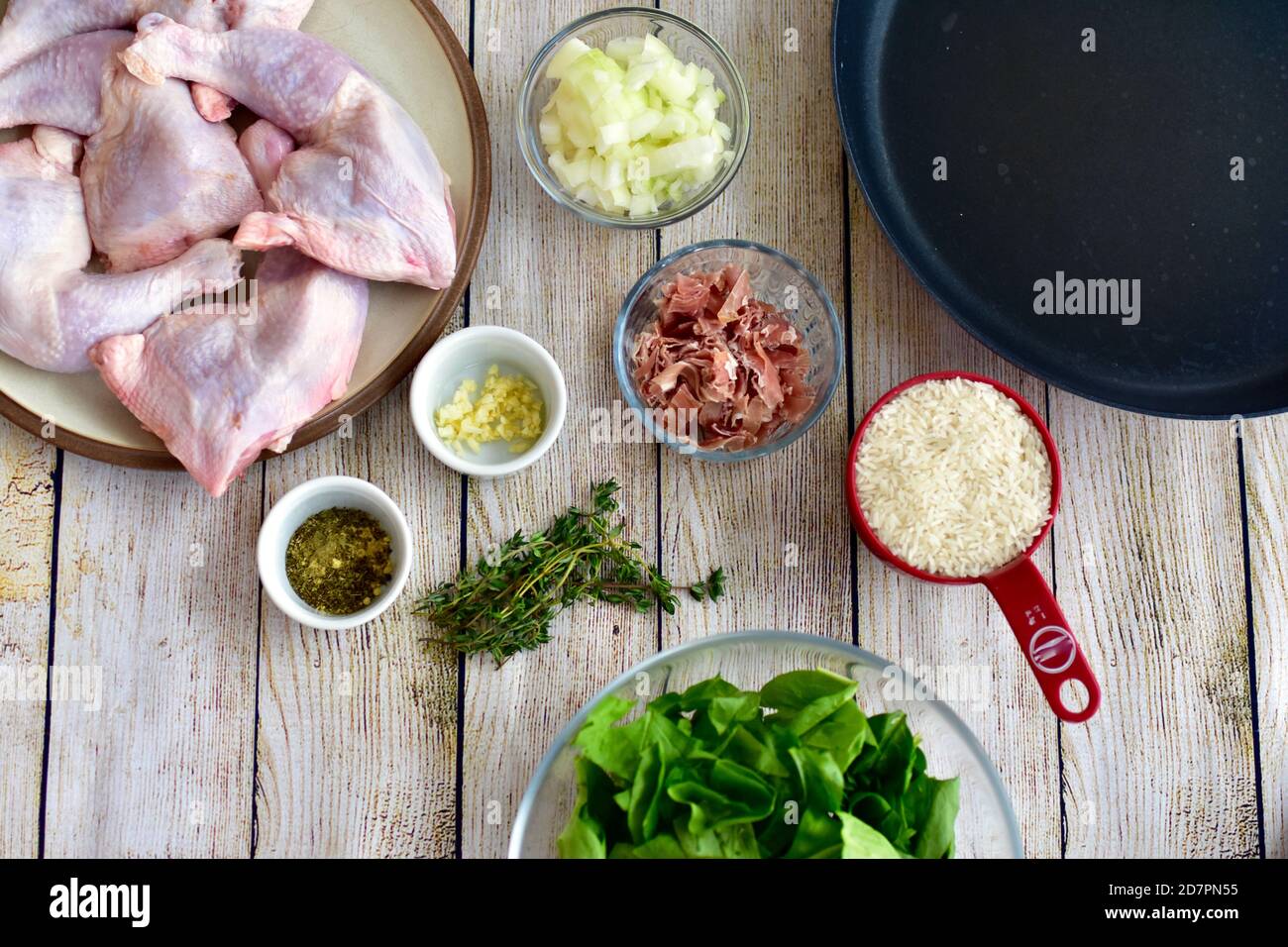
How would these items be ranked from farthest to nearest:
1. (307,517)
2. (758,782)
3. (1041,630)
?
(307,517) < (1041,630) < (758,782)

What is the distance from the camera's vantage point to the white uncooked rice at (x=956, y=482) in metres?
1.35

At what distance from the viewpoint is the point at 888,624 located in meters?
1.47

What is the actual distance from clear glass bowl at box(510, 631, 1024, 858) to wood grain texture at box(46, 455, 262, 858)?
459 millimetres

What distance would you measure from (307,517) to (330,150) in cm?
50

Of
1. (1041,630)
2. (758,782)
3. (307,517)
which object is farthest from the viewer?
(307,517)

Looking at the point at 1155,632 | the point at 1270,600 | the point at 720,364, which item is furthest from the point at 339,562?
the point at 1270,600

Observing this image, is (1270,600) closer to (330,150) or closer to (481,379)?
(481,379)

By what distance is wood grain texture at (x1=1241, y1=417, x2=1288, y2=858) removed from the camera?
147 cm

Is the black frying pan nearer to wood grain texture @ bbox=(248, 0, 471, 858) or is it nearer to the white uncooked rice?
the white uncooked rice

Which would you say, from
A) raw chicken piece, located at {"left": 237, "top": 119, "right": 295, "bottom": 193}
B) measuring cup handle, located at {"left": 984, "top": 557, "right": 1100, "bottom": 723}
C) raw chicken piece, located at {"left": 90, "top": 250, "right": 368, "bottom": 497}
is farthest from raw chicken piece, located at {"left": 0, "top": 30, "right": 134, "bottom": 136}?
measuring cup handle, located at {"left": 984, "top": 557, "right": 1100, "bottom": 723}

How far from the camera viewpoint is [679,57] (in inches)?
58.6

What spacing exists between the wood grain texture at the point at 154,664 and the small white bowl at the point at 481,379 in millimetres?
283
